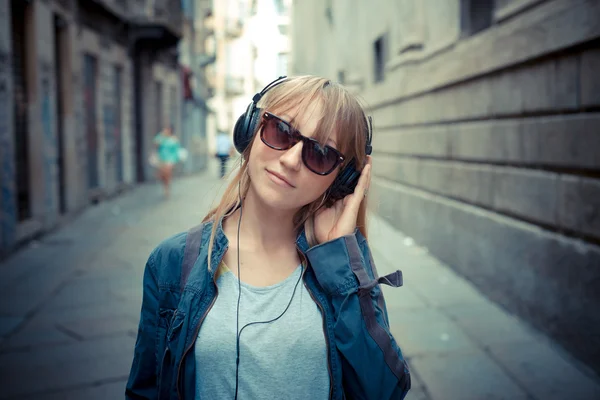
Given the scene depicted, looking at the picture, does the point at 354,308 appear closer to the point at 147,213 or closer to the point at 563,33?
the point at 563,33

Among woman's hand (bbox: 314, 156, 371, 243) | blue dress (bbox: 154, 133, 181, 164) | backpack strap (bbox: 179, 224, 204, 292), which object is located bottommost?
backpack strap (bbox: 179, 224, 204, 292)

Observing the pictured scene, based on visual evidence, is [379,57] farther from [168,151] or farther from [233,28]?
[233,28]

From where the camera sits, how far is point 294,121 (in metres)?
1.61

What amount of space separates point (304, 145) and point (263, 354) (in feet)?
1.89

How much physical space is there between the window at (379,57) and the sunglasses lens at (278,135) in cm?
951

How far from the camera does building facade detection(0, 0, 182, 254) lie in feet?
26.3

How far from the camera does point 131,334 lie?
4438 mm

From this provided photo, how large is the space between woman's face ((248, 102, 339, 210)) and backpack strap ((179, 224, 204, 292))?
212 mm

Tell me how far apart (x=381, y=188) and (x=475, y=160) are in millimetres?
4677

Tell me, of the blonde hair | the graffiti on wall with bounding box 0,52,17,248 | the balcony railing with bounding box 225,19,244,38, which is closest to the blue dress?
the graffiti on wall with bounding box 0,52,17,248

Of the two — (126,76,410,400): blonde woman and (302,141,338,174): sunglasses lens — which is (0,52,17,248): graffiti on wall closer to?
(126,76,410,400): blonde woman

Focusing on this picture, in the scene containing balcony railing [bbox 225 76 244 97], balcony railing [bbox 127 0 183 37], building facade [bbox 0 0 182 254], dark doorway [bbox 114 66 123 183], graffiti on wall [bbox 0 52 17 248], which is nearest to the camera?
graffiti on wall [bbox 0 52 17 248]

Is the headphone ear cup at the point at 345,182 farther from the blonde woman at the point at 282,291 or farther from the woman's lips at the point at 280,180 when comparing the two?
the woman's lips at the point at 280,180

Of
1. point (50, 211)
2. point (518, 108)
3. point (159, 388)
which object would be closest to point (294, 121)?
point (159, 388)
